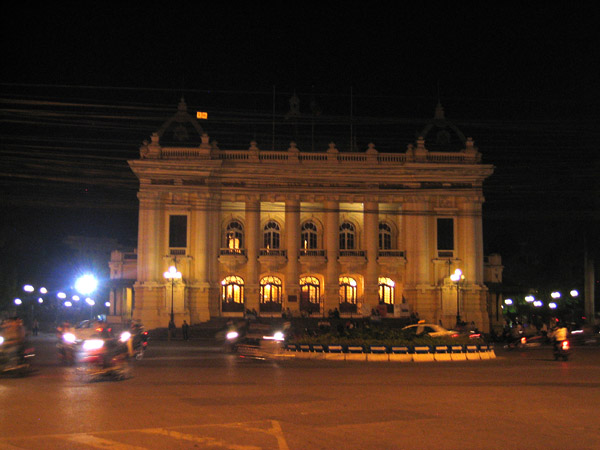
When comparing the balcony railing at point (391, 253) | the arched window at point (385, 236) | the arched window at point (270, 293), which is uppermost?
the arched window at point (385, 236)

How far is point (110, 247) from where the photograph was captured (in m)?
82.8

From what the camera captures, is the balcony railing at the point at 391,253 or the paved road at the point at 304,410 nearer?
the paved road at the point at 304,410

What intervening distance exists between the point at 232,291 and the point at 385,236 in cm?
1418

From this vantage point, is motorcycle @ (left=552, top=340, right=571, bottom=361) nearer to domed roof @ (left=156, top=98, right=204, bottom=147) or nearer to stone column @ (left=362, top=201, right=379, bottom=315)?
stone column @ (left=362, top=201, right=379, bottom=315)

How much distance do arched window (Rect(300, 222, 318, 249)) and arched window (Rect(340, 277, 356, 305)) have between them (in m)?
4.04

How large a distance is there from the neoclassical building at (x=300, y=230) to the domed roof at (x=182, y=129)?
2.12 feet

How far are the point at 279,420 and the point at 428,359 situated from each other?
14.8 m

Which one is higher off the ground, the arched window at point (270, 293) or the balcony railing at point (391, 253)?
the balcony railing at point (391, 253)

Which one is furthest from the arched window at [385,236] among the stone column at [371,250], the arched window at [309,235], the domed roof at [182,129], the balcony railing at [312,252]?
the domed roof at [182,129]

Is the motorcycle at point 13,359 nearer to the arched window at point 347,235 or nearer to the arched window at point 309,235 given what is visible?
the arched window at point 309,235

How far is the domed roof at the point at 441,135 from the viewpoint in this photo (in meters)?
62.4

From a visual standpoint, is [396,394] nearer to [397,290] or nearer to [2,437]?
[2,437]

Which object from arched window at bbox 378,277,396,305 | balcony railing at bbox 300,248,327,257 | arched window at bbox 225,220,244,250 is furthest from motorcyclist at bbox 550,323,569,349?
arched window at bbox 225,220,244,250

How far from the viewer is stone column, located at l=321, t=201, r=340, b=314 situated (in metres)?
57.2
